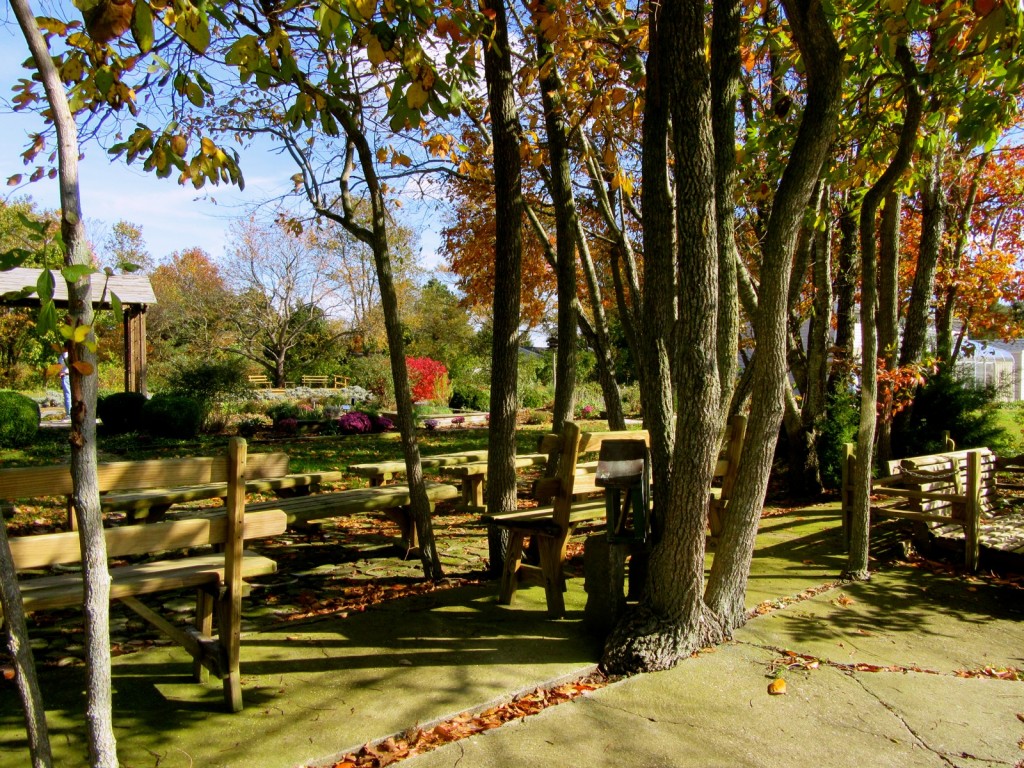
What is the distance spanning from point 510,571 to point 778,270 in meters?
2.63

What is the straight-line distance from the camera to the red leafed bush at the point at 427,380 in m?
28.7

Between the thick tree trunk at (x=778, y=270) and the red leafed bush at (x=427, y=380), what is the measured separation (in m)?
24.1

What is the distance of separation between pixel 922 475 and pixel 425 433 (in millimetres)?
14853

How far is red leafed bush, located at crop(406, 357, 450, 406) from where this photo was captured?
28719mm

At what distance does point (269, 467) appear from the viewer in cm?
451

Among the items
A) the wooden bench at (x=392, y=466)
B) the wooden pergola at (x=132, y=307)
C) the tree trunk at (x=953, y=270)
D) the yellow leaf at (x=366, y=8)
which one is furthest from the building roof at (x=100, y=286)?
the tree trunk at (x=953, y=270)

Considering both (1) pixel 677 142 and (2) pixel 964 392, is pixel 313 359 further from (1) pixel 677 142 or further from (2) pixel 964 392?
(1) pixel 677 142

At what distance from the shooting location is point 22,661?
2189mm

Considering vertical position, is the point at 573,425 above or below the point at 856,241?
below

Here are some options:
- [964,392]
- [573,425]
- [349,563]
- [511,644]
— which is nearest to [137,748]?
[511,644]

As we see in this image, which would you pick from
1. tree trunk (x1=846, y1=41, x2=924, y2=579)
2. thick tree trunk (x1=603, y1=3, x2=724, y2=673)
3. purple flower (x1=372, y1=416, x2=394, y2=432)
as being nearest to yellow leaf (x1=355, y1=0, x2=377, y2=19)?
thick tree trunk (x1=603, y1=3, x2=724, y2=673)

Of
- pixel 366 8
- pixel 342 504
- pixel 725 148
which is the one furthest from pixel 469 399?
pixel 366 8

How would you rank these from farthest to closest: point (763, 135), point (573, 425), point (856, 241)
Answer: point (856, 241)
point (763, 135)
point (573, 425)

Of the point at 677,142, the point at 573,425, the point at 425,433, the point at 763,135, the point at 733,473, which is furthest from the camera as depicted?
the point at 425,433
